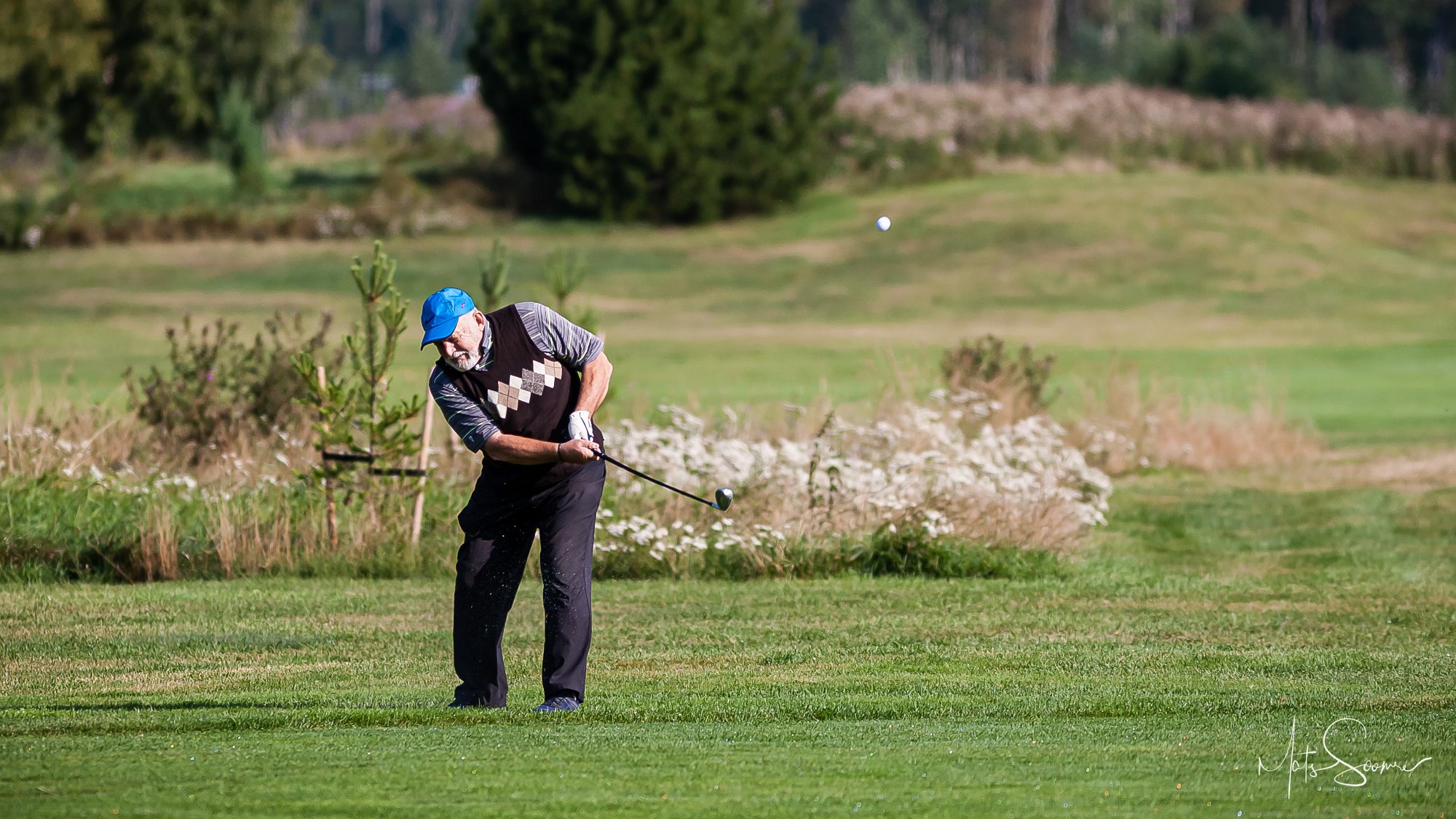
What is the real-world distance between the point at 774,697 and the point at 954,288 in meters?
28.7

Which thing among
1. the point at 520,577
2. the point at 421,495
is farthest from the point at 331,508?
the point at 520,577

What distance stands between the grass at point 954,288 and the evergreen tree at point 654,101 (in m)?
0.94

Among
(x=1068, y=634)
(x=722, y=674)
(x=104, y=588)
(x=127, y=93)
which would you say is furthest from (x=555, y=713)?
(x=127, y=93)

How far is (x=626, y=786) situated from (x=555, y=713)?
1672mm

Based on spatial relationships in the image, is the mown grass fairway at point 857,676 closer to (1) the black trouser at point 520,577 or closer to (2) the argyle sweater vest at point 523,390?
(1) the black trouser at point 520,577

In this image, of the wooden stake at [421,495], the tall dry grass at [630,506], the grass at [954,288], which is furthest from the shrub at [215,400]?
the grass at [954,288]

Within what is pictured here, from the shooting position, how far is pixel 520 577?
27.2ft

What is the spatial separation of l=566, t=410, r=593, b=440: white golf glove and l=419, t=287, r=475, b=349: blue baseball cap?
60cm

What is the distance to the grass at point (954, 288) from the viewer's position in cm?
2684

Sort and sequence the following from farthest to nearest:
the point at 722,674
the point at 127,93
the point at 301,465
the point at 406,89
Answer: the point at 406,89 < the point at 127,93 < the point at 301,465 < the point at 722,674

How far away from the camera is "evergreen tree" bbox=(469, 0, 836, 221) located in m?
40.8

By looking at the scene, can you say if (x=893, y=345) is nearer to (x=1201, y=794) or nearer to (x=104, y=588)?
(x=104, y=588)

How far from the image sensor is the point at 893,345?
29.1 meters

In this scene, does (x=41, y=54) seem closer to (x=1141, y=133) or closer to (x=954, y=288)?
(x=954, y=288)
